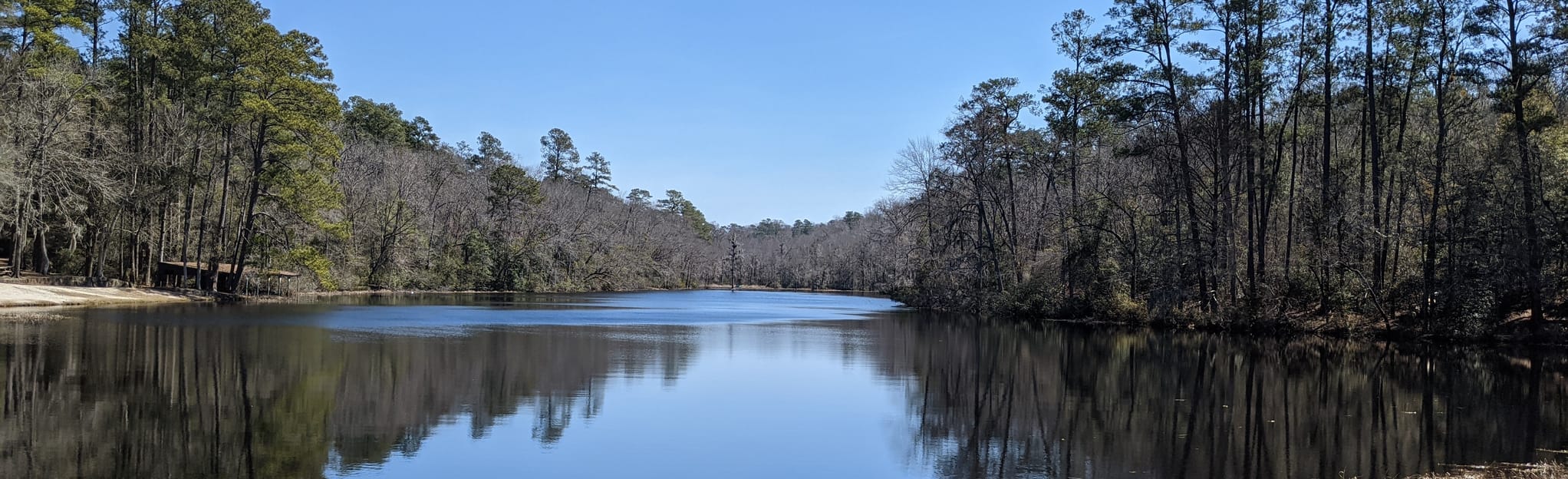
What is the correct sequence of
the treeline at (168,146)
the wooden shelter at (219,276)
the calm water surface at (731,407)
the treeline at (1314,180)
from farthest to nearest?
the wooden shelter at (219,276) → the treeline at (168,146) → the treeline at (1314,180) → the calm water surface at (731,407)

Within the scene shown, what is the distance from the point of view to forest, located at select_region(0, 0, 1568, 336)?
27.3 meters

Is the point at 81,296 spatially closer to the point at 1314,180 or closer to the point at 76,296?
the point at 76,296

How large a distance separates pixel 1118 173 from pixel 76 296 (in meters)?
41.8

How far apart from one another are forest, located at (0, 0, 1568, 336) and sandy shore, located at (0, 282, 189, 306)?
285cm

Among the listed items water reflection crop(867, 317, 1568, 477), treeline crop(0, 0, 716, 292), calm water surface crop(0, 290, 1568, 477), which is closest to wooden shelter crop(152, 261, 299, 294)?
treeline crop(0, 0, 716, 292)

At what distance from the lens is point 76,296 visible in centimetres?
3444

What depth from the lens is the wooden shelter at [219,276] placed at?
43.3 m

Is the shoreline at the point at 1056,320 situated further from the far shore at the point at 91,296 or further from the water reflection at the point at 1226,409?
the water reflection at the point at 1226,409

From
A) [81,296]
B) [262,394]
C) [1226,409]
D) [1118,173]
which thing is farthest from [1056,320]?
[81,296]

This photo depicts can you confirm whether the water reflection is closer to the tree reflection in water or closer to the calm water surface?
the calm water surface

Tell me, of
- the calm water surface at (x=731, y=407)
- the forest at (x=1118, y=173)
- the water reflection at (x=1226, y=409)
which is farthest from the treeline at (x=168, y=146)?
the water reflection at (x=1226, y=409)

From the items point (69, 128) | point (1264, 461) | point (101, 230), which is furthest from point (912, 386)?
point (101, 230)

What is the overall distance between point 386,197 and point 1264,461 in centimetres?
6270

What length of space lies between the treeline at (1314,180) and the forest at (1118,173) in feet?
0.34
